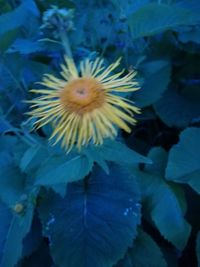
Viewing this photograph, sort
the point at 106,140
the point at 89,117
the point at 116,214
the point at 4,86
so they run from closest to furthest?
the point at 89,117, the point at 106,140, the point at 116,214, the point at 4,86

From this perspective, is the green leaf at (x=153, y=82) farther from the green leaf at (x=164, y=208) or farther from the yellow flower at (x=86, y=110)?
the yellow flower at (x=86, y=110)

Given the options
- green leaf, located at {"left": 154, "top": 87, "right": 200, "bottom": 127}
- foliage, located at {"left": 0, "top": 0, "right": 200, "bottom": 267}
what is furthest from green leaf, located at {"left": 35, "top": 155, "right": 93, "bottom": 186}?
green leaf, located at {"left": 154, "top": 87, "right": 200, "bottom": 127}

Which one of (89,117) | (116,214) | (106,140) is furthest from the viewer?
(116,214)

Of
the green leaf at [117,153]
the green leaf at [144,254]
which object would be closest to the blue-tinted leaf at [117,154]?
the green leaf at [117,153]

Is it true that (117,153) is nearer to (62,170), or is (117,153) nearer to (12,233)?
(62,170)

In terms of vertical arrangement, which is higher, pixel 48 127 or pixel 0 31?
pixel 0 31

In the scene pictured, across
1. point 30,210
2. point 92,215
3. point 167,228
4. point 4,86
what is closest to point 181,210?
point 167,228

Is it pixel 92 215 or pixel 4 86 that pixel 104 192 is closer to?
pixel 92 215
